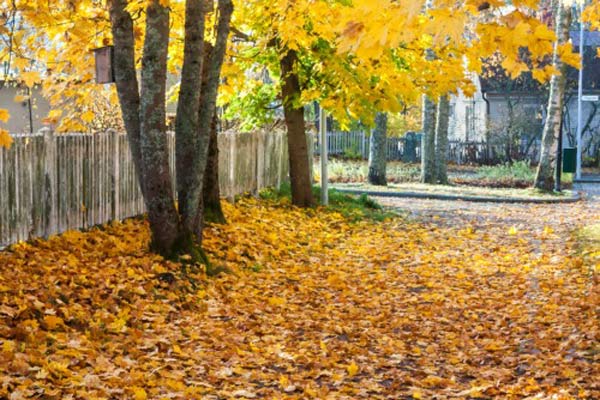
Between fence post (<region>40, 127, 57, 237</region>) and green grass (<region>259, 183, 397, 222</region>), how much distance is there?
352 inches

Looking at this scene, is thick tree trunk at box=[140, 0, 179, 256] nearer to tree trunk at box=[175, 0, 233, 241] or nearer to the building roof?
tree trunk at box=[175, 0, 233, 241]

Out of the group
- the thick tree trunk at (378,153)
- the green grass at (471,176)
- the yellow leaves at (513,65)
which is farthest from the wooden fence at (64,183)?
the green grass at (471,176)

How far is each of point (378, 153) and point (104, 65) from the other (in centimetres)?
1983

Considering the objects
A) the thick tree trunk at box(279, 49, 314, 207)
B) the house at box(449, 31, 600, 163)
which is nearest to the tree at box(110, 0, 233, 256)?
the thick tree trunk at box(279, 49, 314, 207)

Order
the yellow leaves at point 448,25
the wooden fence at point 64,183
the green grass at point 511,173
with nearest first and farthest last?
the yellow leaves at point 448,25 < the wooden fence at point 64,183 < the green grass at point 511,173

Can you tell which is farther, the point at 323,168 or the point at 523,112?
the point at 523,112

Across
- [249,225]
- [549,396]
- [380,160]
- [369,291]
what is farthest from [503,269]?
[380,160]

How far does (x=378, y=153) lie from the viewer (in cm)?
3145

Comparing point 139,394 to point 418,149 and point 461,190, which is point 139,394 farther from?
point 418,149

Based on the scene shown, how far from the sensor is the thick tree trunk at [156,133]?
11643mm

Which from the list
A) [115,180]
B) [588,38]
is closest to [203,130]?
[115,180]

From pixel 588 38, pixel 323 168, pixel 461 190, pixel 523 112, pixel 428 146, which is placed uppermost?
pixel 588 38

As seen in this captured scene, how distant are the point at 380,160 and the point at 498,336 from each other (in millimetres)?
22081

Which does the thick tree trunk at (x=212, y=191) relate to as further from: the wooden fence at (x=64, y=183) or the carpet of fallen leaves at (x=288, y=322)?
the wooden fence at (x=64, y=183)
